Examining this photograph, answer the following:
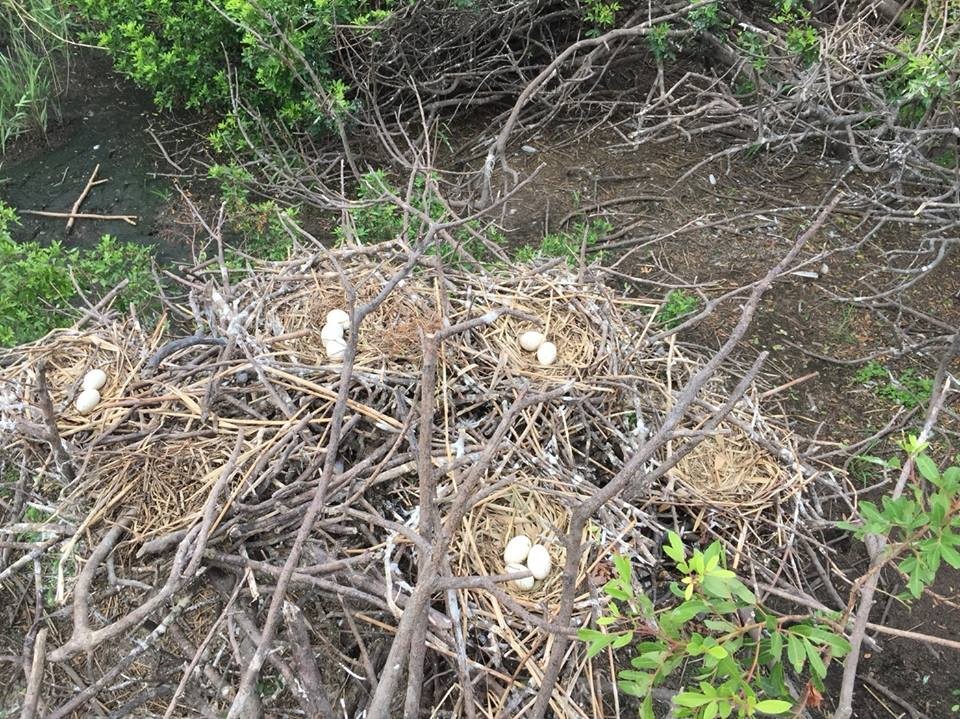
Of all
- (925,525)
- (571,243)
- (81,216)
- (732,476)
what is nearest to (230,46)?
(81,216)

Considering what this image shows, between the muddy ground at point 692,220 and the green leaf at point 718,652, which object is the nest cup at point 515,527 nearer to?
the green leaf at point 718,652

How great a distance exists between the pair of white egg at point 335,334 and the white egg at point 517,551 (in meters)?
0.68

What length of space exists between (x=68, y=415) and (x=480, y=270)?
125cm

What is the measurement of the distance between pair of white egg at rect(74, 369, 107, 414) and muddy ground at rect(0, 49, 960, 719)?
190cm

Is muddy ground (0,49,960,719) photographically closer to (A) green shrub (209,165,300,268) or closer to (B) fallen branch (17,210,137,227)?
(B) fallen branch (17,210,137,227)

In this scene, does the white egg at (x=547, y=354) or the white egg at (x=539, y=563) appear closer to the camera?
the white egg at (x=539, y=563)

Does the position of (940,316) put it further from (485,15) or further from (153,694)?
(153,694)

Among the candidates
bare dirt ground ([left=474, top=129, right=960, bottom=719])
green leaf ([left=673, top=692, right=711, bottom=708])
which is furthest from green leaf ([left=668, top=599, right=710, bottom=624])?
bare dirt ground ([left=474, top=129, right=960, bottom=719])

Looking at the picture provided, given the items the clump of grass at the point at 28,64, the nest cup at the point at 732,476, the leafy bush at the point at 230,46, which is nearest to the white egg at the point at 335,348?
the nest cup at the point at 732,476

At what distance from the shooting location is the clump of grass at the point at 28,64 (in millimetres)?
3904

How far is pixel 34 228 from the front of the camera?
12.2 ft

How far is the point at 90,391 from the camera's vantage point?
1801 mm

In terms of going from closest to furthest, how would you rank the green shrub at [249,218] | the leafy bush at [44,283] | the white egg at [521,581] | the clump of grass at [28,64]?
the white egg at [521,581], the leafy bush at [44,283], the green shrub at [249,218], the clump of grass at [28,64]

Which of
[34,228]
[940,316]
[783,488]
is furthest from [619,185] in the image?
[34,228]
